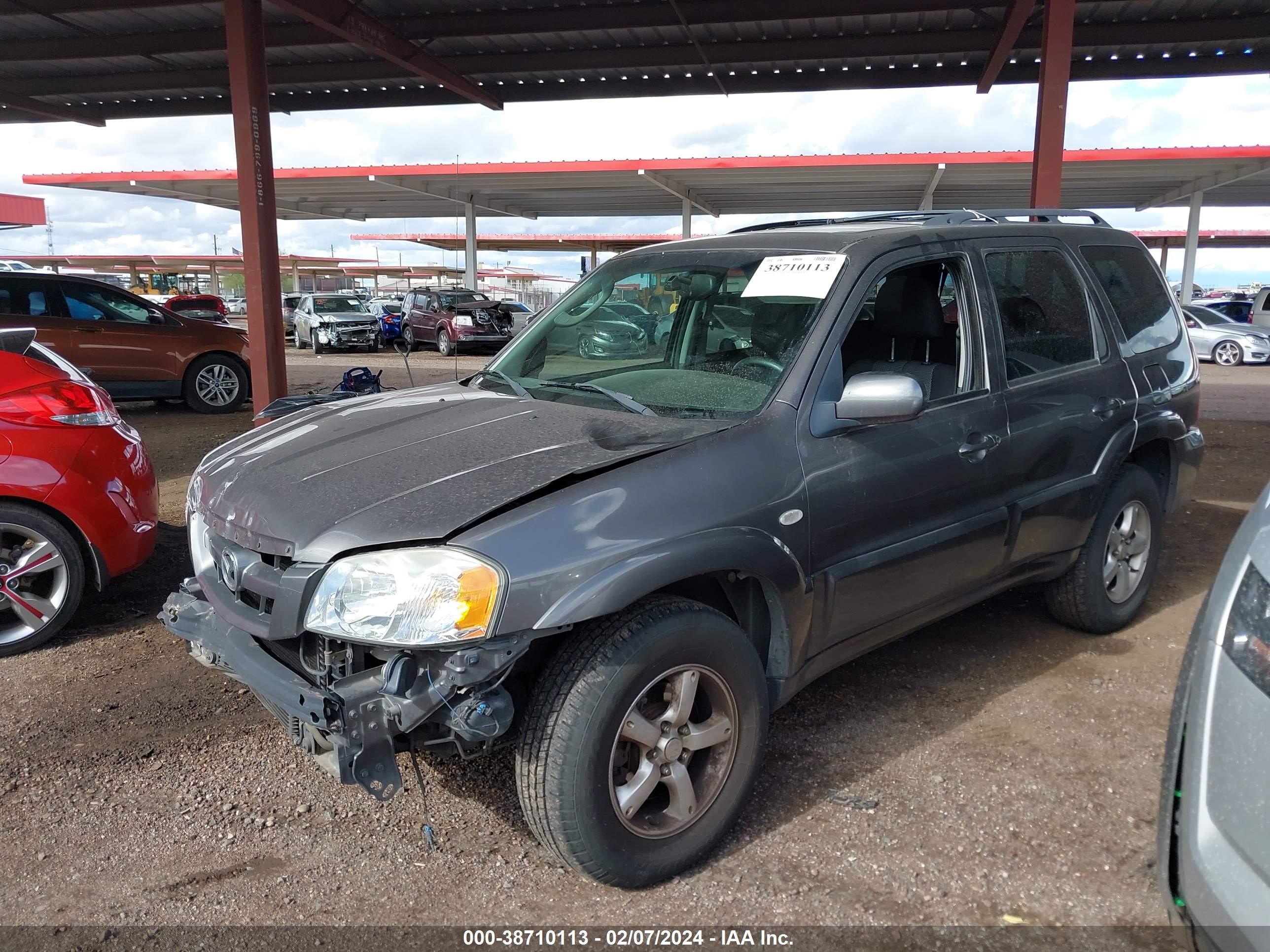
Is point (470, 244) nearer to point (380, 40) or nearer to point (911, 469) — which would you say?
point (380, 40)

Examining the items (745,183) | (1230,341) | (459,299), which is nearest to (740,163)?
(745,183)

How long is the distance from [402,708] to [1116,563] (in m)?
3.52

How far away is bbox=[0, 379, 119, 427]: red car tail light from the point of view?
4.18 m

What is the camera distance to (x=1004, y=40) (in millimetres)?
10078

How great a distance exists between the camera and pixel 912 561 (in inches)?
128

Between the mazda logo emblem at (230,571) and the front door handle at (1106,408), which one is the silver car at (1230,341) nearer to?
the front door handle at (1106,408)

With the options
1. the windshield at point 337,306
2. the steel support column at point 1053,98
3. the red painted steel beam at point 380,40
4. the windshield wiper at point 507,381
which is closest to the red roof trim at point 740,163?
the windshield at point 337,306

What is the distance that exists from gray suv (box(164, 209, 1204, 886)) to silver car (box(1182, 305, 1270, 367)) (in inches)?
771

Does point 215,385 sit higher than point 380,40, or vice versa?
point 380,40

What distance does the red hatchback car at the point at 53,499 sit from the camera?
4125 mm

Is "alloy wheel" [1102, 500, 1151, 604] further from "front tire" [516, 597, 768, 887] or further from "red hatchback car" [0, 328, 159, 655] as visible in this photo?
"red hatchback car" [0, 328, 159, 655]

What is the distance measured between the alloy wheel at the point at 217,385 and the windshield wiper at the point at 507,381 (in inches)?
359

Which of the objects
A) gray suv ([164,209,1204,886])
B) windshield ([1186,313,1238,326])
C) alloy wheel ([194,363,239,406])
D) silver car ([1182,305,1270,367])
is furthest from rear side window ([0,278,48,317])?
windshield ([1186,313,1238,326])

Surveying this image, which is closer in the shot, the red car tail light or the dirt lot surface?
the dirt lot surface
